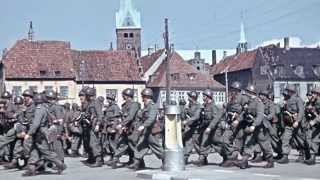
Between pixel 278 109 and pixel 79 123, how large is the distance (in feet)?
17.4

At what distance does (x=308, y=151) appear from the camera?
709 inches

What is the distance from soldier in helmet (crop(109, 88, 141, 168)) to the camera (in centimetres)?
1700

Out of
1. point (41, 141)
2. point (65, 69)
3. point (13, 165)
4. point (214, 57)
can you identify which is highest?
point (214, 57)

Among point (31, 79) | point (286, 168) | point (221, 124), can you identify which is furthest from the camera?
point (31, 79)

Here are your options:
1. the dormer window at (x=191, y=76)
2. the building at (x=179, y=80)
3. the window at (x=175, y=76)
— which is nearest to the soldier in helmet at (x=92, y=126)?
the building at (x=179, y=80)

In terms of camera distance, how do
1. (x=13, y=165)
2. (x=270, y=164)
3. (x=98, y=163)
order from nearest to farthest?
(x=270, y=164)
(x=13, y=165)
(x=98, y=163)

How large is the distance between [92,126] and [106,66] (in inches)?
2723

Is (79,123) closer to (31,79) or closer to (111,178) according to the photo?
(111,178)

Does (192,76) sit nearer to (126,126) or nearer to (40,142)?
(126,126)

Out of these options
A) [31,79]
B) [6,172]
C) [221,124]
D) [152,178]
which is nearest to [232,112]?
[221,124]

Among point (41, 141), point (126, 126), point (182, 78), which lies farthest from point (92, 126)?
point (182, 78)

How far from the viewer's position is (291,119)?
17672 mm

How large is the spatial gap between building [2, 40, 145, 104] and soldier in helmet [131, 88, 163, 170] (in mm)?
63947

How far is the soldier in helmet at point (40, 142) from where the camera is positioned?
15.6m
